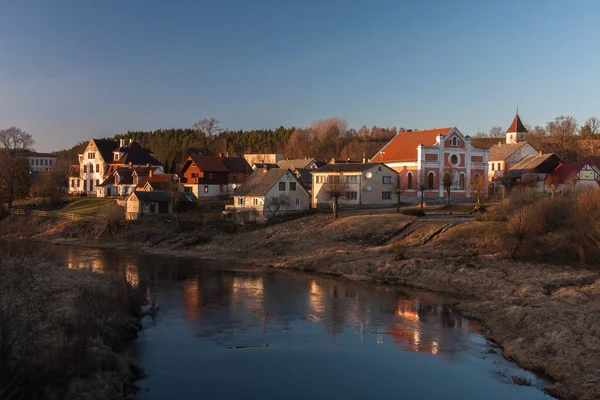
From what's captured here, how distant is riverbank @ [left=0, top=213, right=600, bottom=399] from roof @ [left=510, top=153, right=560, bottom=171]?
25.6 metres

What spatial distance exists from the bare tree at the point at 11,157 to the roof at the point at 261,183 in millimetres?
29330

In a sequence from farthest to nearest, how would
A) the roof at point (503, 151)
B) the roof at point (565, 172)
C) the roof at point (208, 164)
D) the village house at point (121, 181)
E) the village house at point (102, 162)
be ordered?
the village house at point (102, 162) < the roof at point (503, 151) < the village house at point (121, 181) < the roof at point (208, 164) < the roof at point (565, 172)

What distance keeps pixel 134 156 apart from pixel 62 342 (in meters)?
68.6

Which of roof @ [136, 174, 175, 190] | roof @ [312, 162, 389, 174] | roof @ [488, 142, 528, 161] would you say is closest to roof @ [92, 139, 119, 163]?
roof @ [136, 174, 175, 190]

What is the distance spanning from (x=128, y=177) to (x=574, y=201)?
5362 cm

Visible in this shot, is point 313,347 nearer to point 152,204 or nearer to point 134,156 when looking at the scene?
point 152,204

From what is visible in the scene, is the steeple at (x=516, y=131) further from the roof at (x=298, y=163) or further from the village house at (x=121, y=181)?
the village house at (x=121, y=181)

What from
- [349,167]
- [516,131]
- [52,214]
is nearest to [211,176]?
[52,214]

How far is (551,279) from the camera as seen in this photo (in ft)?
95.6

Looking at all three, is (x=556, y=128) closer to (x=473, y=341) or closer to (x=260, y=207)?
(x=260, y=207)

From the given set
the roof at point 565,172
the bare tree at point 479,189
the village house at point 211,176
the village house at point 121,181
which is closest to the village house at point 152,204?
the village house at point 211,176

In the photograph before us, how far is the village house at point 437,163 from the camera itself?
2292 inches

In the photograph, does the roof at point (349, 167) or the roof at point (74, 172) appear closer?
the roof at point (349, 167)

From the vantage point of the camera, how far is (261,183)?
54781 millimetres
